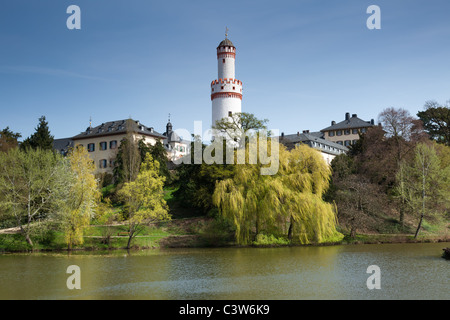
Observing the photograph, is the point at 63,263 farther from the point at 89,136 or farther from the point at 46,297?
the point at 89,136

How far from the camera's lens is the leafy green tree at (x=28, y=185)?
38.2 metres

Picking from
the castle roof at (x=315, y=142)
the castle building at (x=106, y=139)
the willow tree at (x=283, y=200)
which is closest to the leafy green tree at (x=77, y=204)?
the willow tree at (x=283, y=200)

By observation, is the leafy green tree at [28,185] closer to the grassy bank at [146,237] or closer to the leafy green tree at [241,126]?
the grassy bank at [146,237]

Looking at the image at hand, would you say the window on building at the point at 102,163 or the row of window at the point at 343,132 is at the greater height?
the row of window at the point at 343,132

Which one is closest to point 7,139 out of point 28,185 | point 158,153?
point 158,153

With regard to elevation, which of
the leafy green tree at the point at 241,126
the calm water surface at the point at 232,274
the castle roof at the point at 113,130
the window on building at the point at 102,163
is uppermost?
the castle roof at the point at 113,130

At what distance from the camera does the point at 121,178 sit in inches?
2088

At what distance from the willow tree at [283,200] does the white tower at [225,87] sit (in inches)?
928

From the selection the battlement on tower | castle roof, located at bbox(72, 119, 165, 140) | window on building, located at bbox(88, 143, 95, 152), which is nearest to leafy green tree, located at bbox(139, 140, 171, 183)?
the battlement on tower

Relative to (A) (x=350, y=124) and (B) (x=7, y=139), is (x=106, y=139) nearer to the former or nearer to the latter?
(B) (x=7, y=139)

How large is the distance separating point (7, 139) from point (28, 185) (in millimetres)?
29766

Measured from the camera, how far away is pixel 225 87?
62.6 meters

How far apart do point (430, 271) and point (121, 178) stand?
37.5m
